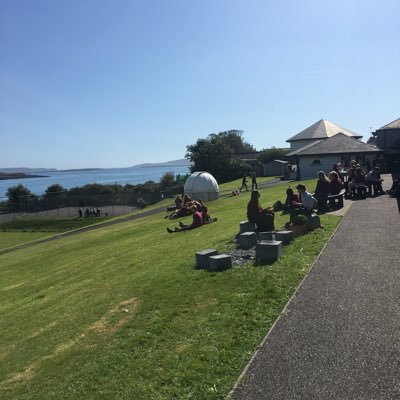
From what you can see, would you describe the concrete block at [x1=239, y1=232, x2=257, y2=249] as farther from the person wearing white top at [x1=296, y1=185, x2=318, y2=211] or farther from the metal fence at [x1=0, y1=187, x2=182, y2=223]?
the metal fence at [x1=0, y1=187, x2=182, y2=223]

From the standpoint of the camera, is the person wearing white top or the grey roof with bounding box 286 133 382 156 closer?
the person wearing white top

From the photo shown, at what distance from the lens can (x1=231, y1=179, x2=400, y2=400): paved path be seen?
5.14 meters

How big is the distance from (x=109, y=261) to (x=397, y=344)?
11.5 metres

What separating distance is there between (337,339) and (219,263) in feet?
14.1

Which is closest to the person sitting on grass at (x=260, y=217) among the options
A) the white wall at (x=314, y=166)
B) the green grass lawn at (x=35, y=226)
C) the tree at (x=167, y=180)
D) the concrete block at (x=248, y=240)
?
the concrete block at (x=248, y=240)

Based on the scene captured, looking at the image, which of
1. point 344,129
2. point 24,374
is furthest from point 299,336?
point 344,129

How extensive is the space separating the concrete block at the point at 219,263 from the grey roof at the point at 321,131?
5465 centimetres

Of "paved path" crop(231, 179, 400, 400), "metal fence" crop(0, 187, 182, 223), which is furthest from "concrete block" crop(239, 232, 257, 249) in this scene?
"metal fence" crop(0, 187, 182, 223)

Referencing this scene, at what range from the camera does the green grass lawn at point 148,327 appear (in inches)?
231

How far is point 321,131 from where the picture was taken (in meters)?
63.0

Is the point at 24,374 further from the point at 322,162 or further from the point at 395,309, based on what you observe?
the point at 322,162

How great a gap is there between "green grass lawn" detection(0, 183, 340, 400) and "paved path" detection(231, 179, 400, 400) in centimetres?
31

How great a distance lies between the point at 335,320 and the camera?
6.80m

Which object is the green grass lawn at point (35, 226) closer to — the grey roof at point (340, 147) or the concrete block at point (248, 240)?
the grey roof at point (340, 147)
